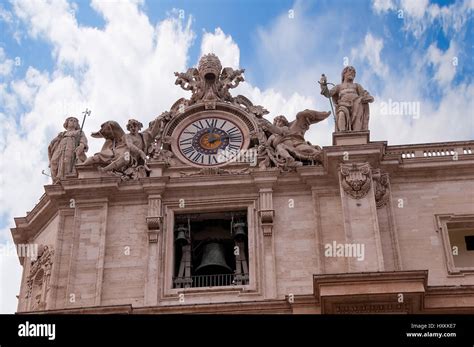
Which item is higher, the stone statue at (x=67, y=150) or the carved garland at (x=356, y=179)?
the stone statue at (x=67, y=150)

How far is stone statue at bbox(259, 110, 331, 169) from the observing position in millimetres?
25516

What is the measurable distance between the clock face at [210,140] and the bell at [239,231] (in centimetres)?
193

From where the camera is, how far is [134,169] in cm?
2578

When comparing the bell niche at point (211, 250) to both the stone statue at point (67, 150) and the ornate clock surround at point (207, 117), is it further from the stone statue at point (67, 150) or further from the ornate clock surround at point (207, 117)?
the stone statue at point (67, 150)

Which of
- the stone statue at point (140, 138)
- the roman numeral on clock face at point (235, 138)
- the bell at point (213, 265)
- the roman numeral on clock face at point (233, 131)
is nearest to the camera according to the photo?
the bell at point (213, 265)

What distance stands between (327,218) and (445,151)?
3576 mm

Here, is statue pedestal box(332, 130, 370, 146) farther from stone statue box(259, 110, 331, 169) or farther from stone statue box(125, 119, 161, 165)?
stone statue box(125, 119, 161, 165)

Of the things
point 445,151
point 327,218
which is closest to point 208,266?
point 327,218

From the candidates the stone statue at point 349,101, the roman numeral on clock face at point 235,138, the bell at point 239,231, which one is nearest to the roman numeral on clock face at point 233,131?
the roman numeral on clock face at point 235,138

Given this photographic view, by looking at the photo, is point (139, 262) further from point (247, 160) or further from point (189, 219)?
point (247, 160)

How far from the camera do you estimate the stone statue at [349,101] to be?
26.0 m

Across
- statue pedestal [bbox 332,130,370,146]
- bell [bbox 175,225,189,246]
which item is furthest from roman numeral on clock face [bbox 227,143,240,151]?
bell [bbox 175,225,189,246]

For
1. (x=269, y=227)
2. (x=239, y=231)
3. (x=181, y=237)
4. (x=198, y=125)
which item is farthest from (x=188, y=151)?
(x=269, y=227)

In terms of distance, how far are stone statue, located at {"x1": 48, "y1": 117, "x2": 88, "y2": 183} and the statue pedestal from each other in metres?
6.28
